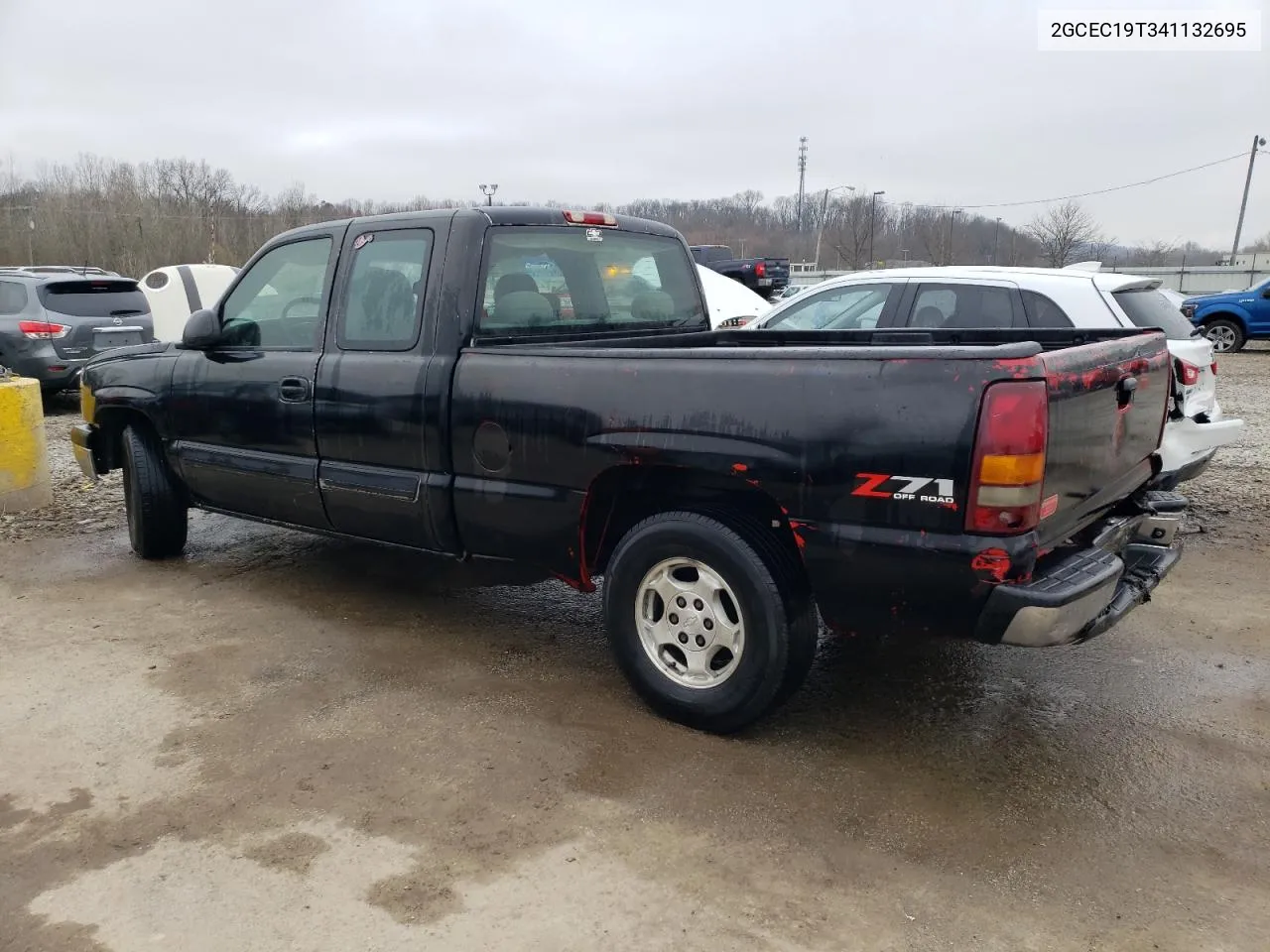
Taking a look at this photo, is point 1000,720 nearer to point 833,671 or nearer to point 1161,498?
point 833,671

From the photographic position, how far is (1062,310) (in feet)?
19.1

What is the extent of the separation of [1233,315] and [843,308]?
636 inches

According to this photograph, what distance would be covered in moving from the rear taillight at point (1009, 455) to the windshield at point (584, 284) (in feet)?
7.20

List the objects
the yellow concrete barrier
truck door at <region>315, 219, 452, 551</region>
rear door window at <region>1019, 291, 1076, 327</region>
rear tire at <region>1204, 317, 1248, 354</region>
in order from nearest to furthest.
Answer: truck door at <region>315, 219, 452, 551</region>, rear door window at <region>1019, 291, 1076, 327</region>, the yellow concrete barrier, rear tire at <region>1204, 317, 1248, 354</region>

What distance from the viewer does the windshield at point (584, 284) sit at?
4.29 m

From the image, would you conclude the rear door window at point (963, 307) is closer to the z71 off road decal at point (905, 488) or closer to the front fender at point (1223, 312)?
the z71 off road decal at point (905, 488)

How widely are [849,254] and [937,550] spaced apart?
194 feet

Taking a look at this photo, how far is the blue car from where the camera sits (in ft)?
61.7

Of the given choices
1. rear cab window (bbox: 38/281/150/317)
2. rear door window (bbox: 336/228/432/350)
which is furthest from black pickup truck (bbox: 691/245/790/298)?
rear door window (bbox: 336/228/432/350)

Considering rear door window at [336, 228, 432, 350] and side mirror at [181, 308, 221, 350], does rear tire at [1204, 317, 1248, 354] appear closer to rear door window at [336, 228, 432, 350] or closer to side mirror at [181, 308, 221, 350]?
rear door window at [336, 228, 432, 350]

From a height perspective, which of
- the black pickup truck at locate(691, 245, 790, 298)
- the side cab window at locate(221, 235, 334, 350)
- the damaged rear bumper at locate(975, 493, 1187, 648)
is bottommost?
the damaged rear bumper at locate(975, 493, 1187, 648)

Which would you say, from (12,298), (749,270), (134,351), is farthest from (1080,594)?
(749,270)

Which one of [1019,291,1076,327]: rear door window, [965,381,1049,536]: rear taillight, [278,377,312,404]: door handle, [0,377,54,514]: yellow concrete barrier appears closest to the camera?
[965,381,1049,536]: rear taillight

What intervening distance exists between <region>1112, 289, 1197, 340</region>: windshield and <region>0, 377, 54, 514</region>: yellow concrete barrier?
23.5 feet
